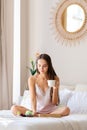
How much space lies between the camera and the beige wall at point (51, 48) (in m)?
4.71

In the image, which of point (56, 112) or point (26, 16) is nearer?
point (56, 112)

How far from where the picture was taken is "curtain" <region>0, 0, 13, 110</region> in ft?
16.7

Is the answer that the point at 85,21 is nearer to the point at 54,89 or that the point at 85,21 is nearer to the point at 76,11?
the point at 76,11

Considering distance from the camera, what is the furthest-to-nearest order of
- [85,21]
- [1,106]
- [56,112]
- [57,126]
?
[1,106] < [85,21] < [56,112] < [57,126]

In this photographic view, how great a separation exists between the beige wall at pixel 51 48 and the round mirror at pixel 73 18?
258 mm

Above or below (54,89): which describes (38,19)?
above

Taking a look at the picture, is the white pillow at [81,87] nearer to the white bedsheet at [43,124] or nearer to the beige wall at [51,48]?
the beige wall at [51,48]

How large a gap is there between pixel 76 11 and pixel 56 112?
1735 millimetres

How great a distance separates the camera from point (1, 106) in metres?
5.10

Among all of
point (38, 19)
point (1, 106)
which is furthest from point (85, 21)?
point (1, 106)

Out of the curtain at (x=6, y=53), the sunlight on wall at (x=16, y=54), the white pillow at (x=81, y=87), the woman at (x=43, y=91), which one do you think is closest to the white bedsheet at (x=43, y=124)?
the woman at (x=43, y=91)

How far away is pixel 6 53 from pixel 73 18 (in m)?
1.17

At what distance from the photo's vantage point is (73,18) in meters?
4.77

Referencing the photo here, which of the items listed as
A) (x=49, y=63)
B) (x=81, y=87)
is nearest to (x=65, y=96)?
(x=81, y=87)
